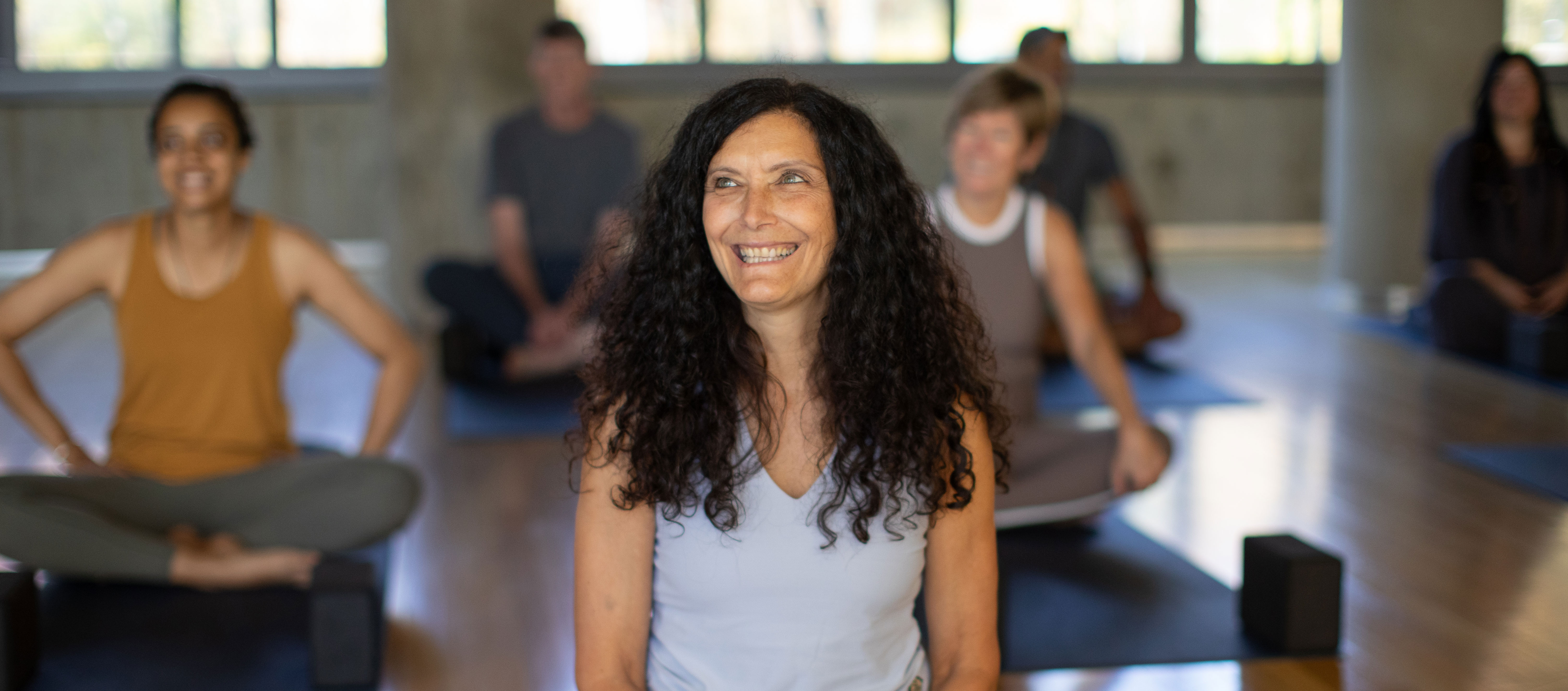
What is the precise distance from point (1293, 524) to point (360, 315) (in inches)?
82.7

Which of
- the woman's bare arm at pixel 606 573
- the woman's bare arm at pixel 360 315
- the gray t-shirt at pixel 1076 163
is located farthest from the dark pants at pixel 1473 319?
the woman's bare arm at pixel 606 573

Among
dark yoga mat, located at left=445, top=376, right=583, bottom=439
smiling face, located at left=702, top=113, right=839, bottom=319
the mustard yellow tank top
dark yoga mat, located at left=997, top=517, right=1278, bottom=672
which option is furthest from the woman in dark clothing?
smiling face, located at left=702, top=113, right=839, bottom=319

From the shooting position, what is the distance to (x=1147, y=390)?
4711 millimetres

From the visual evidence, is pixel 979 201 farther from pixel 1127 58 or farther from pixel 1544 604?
pixel 1127 58

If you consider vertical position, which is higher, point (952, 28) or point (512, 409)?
point (952, 28)

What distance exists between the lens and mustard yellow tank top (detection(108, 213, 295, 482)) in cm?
269

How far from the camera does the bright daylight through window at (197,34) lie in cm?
821

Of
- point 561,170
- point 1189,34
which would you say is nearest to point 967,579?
point 561,170

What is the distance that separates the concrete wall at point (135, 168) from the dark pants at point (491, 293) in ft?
10.8

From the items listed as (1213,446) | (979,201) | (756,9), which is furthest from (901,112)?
(979,201)

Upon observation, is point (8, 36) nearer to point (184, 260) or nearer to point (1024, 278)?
point (184, 260)

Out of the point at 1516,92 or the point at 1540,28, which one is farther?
the point at 1540,28

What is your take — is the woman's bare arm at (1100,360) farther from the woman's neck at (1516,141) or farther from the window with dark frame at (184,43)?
the window with dark frame at (184,43)

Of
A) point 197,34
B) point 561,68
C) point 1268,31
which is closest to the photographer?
point 561,68
